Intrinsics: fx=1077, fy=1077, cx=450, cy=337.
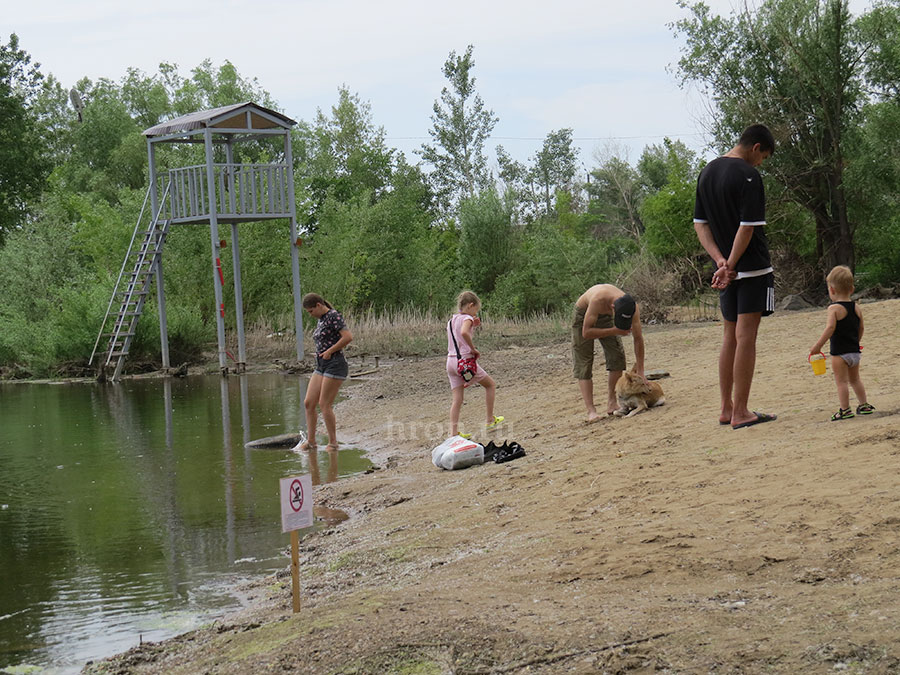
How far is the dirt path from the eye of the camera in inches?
174

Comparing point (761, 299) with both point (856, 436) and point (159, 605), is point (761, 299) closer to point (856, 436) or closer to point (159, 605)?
point (856, 436)

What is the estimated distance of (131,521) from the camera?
983 centimetres

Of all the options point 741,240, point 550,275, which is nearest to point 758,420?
point 741,240

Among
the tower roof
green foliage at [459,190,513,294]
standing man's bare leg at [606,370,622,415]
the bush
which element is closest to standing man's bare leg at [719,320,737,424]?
standing man's bare leg at [606,370,622,415]

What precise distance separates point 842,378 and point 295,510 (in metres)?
4.62

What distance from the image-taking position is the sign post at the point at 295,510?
5895mm

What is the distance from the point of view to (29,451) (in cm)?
1500

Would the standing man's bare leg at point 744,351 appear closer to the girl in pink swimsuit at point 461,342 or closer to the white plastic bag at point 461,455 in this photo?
the white plastic bag at point 461,455

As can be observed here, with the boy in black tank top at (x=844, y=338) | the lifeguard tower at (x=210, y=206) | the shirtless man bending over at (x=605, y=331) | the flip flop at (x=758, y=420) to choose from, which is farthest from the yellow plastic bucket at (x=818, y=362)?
the lifeguard tower at (x=210, y=206)

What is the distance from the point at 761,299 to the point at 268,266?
93.2ft

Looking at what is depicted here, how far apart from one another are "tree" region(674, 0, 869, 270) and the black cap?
23.1 metres

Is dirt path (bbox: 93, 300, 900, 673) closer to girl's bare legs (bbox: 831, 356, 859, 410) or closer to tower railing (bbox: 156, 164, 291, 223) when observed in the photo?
girl's bare legs (bbox: 831, 356, 859, 410)

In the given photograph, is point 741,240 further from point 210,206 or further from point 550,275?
point 550,275

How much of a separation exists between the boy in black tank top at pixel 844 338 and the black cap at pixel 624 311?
2423mm
